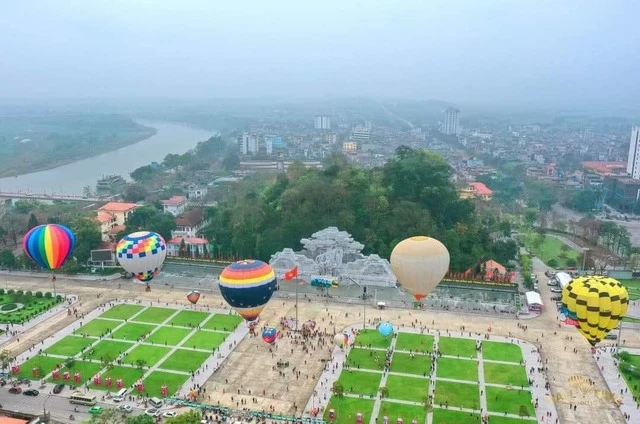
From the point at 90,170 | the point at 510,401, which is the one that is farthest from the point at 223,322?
the point at 90,170

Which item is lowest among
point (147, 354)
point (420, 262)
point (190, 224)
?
point (147, 354)

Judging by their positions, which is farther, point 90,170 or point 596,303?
point 90,170

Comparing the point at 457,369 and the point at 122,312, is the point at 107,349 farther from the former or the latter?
the point at 457,369

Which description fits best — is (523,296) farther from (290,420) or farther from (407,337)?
(290,420)

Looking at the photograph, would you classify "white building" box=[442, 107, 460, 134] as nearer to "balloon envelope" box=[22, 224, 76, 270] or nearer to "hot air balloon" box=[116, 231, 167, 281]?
"hot air balloon" box=[116, 231, 167, 281]

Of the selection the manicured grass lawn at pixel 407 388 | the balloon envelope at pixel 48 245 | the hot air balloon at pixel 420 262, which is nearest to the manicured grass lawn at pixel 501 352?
the manicured grass lawn at pixel 407 388

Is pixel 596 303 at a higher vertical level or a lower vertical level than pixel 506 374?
higher

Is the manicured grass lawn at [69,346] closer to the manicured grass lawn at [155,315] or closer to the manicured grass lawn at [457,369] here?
the manicured grass lawn at [155,315]
